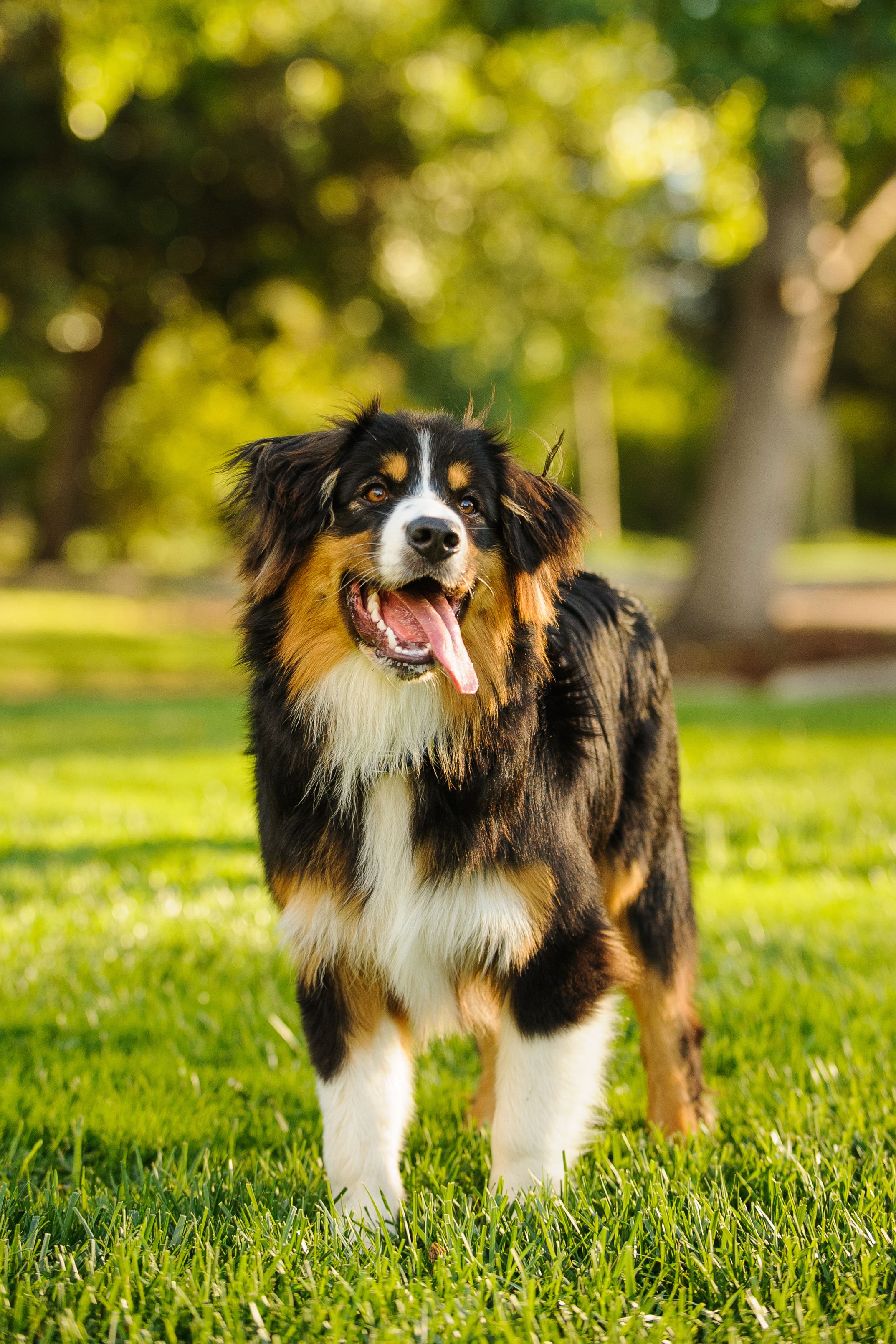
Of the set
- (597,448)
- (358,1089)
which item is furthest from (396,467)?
(597,448)

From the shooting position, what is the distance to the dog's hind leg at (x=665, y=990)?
3.45m

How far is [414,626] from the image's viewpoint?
2.98 m

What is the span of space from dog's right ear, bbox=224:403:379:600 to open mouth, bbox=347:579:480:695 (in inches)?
7.4

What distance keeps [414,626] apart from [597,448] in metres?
44.8

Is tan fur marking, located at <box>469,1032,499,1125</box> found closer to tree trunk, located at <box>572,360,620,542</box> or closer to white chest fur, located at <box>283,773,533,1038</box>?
white chest fur, located at <box>283,773,533,1038</box>

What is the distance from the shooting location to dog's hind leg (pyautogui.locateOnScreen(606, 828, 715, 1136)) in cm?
345

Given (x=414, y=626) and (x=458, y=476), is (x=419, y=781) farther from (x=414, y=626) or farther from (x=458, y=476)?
(x=458, y=476)

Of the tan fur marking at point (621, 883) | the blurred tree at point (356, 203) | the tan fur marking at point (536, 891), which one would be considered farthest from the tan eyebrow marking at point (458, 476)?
the blurred tree at point (356, 203)

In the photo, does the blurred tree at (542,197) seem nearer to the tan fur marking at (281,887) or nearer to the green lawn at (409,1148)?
the green lawn at (409,1148)

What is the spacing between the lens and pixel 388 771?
9.81 feet

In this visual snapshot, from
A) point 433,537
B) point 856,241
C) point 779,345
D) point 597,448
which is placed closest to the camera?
point 433,537

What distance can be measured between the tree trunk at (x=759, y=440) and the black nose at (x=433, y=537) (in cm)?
1293

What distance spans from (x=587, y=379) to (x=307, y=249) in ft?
82.6

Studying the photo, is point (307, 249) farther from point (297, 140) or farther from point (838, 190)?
point (838, 190)
